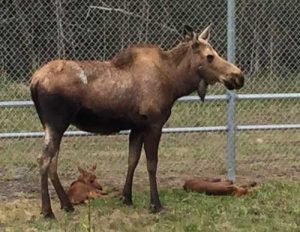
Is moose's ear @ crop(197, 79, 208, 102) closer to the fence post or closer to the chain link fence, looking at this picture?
the fence post

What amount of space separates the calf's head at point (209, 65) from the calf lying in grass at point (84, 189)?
1645 mm

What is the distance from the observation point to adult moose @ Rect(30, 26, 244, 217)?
842cm

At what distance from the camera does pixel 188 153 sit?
1183cm

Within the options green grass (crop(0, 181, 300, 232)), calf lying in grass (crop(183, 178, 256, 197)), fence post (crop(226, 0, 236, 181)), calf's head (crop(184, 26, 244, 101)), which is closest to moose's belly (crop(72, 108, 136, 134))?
green grass (crop(0, 181, 300, 232))

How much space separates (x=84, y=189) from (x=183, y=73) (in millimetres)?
1650

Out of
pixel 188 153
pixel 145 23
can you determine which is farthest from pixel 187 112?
pixel 145 23

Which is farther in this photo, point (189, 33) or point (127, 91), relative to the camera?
point (189, 33)

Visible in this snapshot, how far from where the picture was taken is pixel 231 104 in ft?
33.4

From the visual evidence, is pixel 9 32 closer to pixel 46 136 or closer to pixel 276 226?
pixel 46 136

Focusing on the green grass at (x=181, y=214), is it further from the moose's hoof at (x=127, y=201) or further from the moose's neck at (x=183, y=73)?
the moose's neck at (x=183, y=73)

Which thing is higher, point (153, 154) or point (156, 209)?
point (153, 154)

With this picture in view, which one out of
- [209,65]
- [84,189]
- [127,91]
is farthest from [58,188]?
[209,65]

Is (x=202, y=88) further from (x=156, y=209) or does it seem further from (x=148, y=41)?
(x=148, y=41)

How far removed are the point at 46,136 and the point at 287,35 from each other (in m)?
4.79
